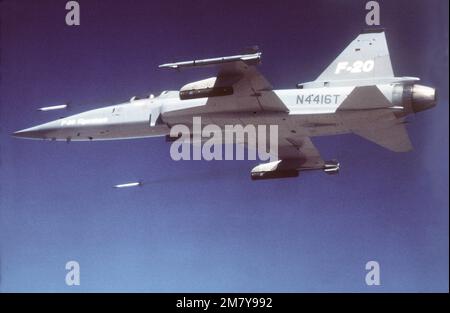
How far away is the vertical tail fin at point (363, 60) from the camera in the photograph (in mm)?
10773

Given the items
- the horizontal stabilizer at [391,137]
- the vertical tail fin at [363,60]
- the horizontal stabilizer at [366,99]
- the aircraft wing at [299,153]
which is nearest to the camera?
the horizontal stabilizer at [366,99]

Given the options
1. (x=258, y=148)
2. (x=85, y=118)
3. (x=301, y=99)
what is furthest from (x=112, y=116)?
(x=301, y=99)

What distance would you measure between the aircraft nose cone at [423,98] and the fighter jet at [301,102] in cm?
2

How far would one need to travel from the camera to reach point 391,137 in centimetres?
1107

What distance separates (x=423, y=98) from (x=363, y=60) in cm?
150

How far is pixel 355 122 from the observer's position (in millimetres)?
10484

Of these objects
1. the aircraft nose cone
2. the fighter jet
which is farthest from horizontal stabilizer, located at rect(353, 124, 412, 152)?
the aircraft nose cone

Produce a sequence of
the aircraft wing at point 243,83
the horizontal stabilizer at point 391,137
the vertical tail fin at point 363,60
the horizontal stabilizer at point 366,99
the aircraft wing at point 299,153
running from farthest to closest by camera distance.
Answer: the aircraft wing at point 299,153
the horizontal stabilizer at point 391,137
the vertical tail fin at point 363,60
the horizontal stabilizer at point 366,99
the aircraft wing at point 243,83

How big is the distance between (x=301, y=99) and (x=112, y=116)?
392cm

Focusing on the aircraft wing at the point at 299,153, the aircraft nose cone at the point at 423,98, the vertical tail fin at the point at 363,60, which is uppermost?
the vertical tail fin at the point at 363,60

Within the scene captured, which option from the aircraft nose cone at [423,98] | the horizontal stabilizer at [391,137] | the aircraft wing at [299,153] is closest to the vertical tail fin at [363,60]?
the aircraft nose cone at [423,98]

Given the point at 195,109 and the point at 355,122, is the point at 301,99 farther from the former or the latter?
the point at 195,109

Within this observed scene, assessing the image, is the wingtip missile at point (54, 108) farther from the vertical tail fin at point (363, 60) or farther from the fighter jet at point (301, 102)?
Answer: the vertical tail fin at point (363, 60)
